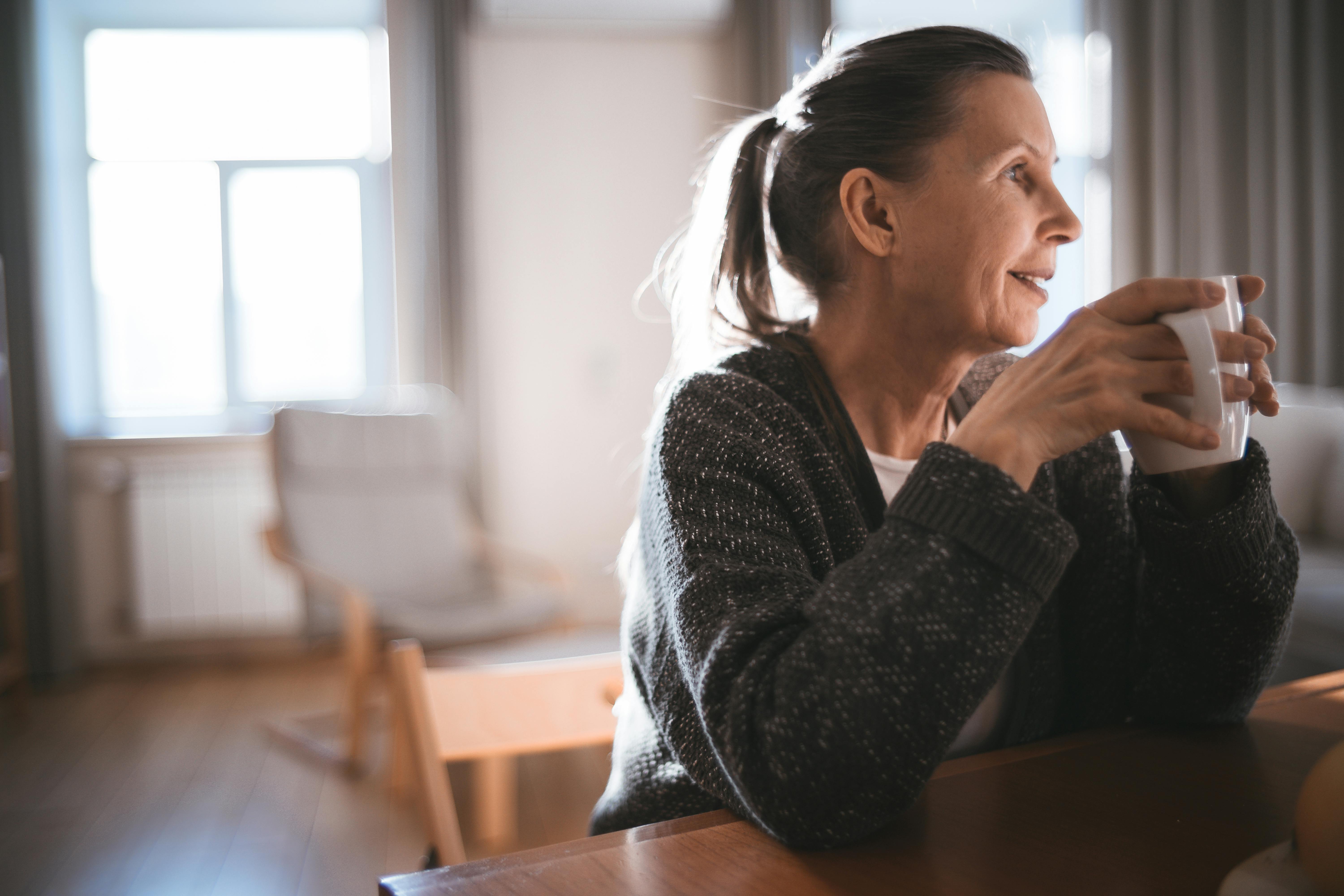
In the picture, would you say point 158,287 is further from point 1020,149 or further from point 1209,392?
point 1209,392

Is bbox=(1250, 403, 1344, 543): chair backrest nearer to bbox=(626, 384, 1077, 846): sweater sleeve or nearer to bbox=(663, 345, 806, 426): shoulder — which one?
bbox=(663, 345, 806, 426): shoulder

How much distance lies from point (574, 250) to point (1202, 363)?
333 centimetres

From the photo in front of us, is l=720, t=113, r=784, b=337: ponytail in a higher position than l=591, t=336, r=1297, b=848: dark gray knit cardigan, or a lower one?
higher

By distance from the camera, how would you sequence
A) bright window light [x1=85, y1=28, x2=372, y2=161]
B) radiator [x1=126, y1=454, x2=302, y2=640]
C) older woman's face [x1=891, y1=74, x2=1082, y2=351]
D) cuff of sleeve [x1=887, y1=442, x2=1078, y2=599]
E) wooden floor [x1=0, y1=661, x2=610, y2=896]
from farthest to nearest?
bright window light [x1=85, y1=28, x2=372, y2=161] → radiator [x1=126, y1=454, x2=302, y2=640] → wooden floor [x1=0, y1=661, x2=610, y2=896] → older woman's face [x1=891, y1=74, x2=1082, y2=351] → cuff of sleeve [x1=887, y1=442, x2=1078, y2=599]

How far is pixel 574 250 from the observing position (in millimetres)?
3715

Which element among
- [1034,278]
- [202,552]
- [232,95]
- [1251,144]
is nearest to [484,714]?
[1034,278]

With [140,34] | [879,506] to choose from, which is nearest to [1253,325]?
[879,506]

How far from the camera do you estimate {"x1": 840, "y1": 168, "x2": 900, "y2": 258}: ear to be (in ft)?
2.71

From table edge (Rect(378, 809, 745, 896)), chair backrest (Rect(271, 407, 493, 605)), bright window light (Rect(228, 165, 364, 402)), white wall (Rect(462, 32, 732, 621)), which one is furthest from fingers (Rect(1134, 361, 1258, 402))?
bright window light (Rect(228, 165, 364, 402))

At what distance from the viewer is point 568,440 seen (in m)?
3.74

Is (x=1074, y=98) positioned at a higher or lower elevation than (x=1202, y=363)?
higher

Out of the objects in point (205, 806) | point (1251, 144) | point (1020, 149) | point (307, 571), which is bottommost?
point (205, 806)

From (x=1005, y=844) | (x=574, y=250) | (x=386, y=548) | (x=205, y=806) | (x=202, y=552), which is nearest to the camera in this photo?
(x=1005, y=844)

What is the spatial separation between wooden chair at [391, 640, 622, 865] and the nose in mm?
620
